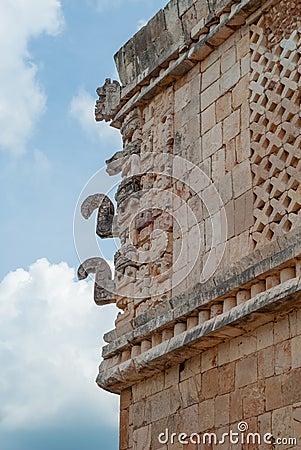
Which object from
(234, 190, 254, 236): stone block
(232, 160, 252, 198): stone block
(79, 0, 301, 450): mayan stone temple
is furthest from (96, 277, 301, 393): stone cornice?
(232, 160, 252, 198): stone block

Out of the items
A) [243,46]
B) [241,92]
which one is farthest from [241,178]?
[243,46]

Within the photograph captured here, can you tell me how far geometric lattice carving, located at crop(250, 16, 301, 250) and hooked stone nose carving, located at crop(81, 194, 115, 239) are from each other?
2145 millimetres

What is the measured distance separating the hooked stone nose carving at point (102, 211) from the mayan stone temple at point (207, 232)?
0.01 meters

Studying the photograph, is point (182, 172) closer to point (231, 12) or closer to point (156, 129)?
point (156, 129)

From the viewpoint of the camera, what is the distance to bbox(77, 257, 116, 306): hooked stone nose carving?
831cm

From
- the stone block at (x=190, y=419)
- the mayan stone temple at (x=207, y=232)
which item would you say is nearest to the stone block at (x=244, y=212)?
the mayan stone temple at (x=207, y=232)

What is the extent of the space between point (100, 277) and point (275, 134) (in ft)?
8.28

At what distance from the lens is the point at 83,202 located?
861 centimetres

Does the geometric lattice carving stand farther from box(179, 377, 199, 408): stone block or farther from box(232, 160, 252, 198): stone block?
box(179, 377, 199, 408): stone block

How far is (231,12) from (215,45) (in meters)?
0.37

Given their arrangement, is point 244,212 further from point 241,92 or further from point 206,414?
point 206,414

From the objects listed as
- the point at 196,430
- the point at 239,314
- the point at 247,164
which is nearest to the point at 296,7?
the point at 247,164

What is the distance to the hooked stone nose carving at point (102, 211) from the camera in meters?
8.55

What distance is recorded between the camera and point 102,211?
341 inches
